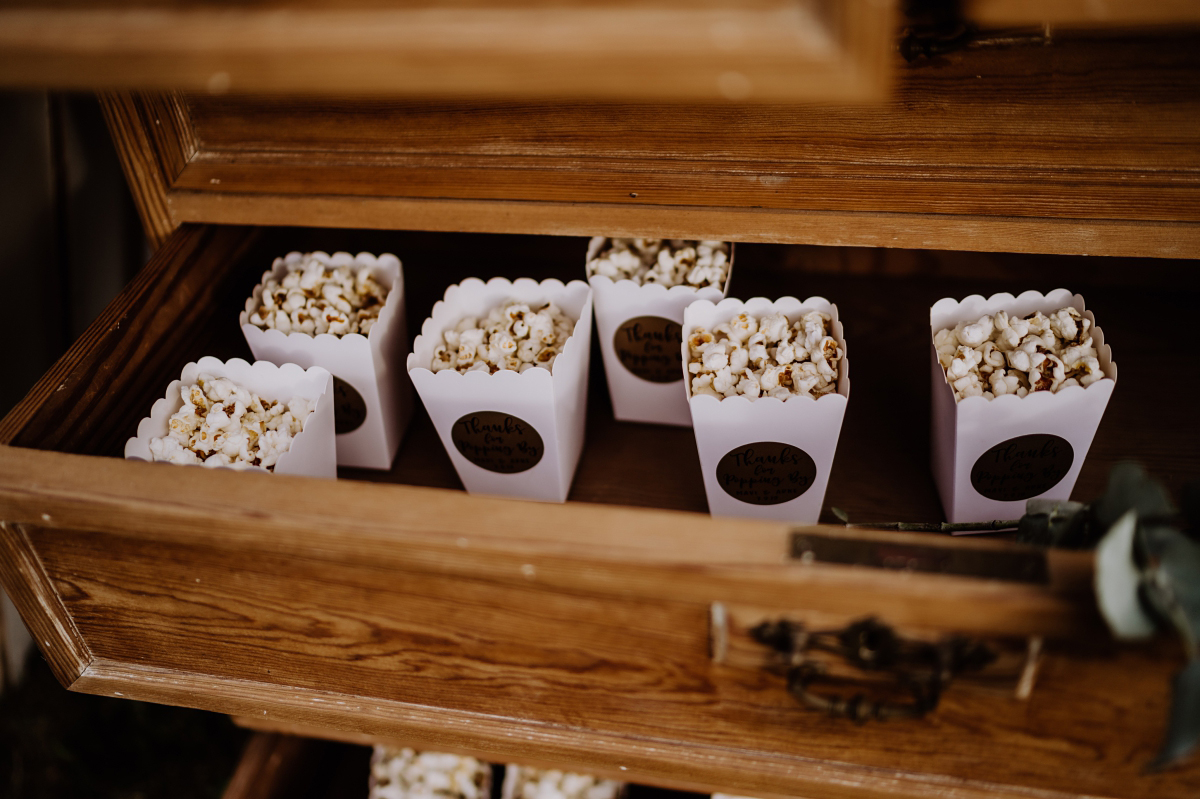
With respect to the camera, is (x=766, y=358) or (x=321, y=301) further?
(x=321, y=301)

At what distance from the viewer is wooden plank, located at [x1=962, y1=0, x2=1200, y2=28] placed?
1.86ft

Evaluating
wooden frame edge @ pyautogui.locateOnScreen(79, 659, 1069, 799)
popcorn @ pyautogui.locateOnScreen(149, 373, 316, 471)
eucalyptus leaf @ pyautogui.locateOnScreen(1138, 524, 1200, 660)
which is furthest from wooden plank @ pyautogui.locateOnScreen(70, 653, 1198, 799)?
popcorn @ pyautogui.locateOnScreen(149, 373, 316, 471)

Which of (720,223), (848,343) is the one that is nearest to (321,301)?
(720,223)

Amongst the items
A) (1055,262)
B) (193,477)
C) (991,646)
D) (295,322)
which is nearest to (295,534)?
(193,477)

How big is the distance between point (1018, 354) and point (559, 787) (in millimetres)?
1094

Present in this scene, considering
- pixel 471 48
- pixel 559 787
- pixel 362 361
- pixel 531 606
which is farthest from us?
pixel 559 787

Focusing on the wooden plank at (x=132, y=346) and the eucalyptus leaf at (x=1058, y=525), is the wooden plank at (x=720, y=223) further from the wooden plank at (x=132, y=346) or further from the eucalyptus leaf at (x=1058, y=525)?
the eucalyptus leaf at (x=1058, y=525)

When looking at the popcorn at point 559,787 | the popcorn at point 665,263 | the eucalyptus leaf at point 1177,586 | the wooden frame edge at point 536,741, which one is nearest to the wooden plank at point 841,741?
the wooden frame edge at point 536,741

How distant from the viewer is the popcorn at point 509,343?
1.10 m

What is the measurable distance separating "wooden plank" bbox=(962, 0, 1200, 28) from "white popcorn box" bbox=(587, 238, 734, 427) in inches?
21.3

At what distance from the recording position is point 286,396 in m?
1.10

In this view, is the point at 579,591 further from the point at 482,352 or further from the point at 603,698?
the point at 482,352

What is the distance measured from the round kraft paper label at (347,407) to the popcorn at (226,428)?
7 centimetres

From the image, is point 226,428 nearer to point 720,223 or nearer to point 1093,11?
point 720,223
